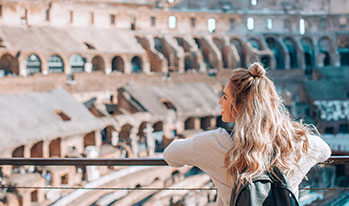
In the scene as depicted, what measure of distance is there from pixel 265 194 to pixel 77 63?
3297 centimetres

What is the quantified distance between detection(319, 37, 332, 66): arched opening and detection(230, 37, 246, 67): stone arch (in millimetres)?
8326

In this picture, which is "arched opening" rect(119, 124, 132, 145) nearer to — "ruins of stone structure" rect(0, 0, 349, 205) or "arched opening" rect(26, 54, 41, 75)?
"ruins of stone structure" rect(0, 0, 349, 205)

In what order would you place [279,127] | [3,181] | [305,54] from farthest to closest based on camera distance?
[305,54], [3,181], [279,127]

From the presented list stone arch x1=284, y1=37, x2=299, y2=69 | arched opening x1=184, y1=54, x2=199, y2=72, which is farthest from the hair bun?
stone arch x1=284, y1=37, x2=299, y2=69

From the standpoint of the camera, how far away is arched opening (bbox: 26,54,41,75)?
3181cm

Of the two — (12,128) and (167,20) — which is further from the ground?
(167,20)

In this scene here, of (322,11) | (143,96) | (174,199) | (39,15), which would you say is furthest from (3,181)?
(322,11)

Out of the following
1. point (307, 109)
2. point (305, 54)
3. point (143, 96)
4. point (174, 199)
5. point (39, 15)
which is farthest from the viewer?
point (305, 54)

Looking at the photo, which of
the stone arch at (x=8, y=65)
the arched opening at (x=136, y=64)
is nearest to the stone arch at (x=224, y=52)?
the arched opening at (x=136, y=64)

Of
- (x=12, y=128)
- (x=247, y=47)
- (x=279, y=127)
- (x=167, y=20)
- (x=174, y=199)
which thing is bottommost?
(x=174, y=199)

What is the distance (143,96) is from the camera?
3088 centimetres

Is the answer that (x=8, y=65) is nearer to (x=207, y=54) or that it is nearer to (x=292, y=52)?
(x=207, y=54)

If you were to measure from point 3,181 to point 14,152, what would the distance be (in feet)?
11.7

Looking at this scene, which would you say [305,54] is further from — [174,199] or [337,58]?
[174,199]
